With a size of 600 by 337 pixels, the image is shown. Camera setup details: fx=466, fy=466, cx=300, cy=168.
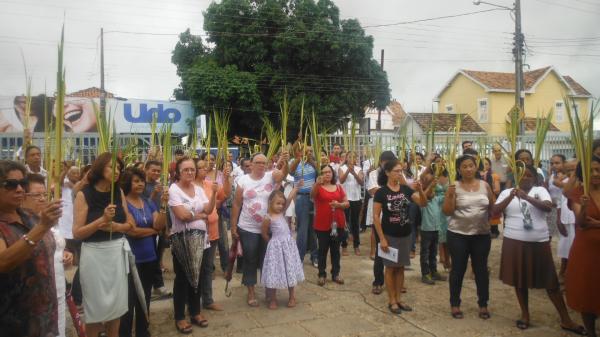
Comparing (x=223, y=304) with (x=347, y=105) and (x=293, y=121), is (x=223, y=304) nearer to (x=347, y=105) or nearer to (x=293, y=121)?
(x=293, y=121)

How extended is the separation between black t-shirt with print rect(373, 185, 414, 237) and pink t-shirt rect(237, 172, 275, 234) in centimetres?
132

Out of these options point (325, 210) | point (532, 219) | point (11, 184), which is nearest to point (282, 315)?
point (325, 210)

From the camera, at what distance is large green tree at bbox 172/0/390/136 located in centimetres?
2255

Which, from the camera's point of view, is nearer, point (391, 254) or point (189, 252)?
point (189, 252)

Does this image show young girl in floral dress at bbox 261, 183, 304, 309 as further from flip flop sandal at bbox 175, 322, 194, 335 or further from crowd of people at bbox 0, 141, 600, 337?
flip flop sandal at bbox 175, 322, 194, 335

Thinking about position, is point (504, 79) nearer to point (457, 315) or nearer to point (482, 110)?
point (482, 110)

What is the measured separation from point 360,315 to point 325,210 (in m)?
1.58

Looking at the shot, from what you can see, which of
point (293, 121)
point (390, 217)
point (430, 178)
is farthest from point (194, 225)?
point (293, 121)

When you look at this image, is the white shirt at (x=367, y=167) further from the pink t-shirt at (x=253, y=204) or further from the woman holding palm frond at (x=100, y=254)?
the woman holding palm frond at (x=100, y=254)

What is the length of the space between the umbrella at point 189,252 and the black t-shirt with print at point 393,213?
2.09 m

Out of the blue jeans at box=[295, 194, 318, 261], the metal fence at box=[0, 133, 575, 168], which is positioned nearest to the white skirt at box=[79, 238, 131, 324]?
the blue jeans at box=[295, 194, 318, 261]

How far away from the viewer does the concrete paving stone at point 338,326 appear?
4707mm

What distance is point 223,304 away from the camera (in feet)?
18.4

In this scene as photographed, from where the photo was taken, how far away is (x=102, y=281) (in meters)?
3.74
